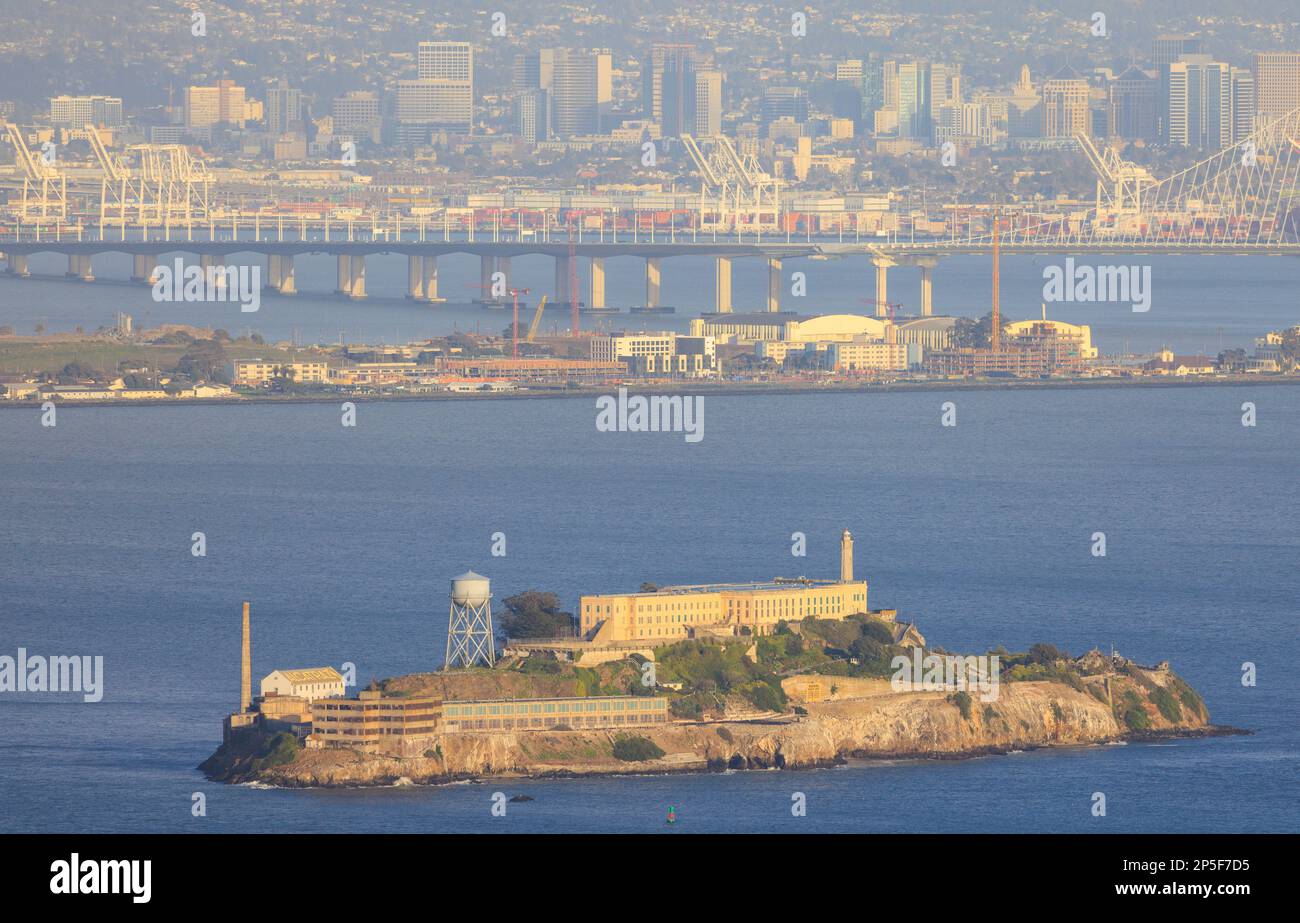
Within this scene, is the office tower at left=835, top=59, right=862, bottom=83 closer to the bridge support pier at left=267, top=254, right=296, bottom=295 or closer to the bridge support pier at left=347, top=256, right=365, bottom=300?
the bridge support pier at left=267, top=254, right=296, bottom=295

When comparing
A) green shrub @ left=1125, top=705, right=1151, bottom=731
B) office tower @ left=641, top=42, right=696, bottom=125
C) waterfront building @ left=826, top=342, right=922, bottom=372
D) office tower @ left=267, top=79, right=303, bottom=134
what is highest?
office tower @ left=641, top=42, right=696, bottom=125

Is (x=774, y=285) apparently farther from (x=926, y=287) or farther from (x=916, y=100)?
(x=916, y=100)

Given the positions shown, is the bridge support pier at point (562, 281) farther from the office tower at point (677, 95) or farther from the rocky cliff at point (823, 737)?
the office tower at point (677, 95)

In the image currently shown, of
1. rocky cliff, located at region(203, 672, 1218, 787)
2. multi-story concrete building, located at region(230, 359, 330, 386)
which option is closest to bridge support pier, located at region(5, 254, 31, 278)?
multi-story concrete building, located at region(230, 359, 330, 386)

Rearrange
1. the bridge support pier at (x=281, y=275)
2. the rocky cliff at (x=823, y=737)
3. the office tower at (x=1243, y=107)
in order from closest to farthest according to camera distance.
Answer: the rocky cliff at (x=823, y=737) → the bridge support pier at (x=281, y=275) → the office tower at (x=1243, y=107)

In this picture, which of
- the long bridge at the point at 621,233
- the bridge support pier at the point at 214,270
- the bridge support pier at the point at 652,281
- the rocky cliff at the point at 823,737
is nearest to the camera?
the rocky cliff at the point at 823,737

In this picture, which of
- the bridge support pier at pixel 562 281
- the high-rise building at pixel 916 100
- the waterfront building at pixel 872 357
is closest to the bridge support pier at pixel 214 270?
the bridge support pier at pixel 562 281

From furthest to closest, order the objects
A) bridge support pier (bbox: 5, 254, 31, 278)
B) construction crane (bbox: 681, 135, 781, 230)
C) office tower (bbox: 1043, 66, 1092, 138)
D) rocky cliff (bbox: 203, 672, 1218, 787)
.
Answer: office tower (bbox: 1043, 66, 1092, 138) → construction crane (bbox: 681, 135, 781, 230) → bridge support pier (bbox: 5, 254, 31, 278) → rocky cliff (bbox: 203, 672, 1218, 787)

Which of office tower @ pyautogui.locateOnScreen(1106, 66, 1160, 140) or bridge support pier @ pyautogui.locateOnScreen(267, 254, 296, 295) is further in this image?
office tower @ pyautogui.locateOnScreen(1106, 66, 1160, 140)
